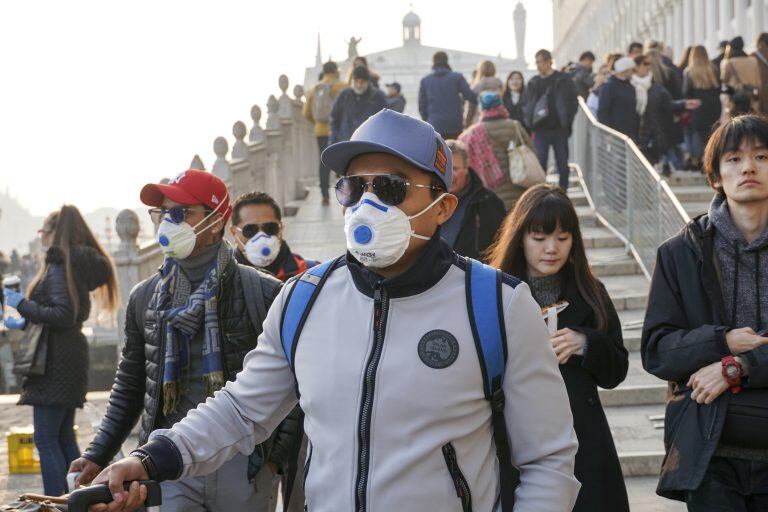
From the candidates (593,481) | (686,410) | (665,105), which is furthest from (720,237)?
(665,105)

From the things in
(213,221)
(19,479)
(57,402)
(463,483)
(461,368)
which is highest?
(213,221)

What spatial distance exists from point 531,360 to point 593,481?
6.52 feet

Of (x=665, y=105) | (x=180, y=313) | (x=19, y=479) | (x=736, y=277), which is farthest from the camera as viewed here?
(x=665, y=105)

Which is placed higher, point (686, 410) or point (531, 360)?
point (531, 360)

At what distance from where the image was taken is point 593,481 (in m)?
5.12

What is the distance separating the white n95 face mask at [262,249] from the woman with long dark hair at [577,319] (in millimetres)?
1479

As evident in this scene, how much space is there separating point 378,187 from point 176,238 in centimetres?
207

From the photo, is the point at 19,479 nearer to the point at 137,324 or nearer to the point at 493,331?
the point at 137,324

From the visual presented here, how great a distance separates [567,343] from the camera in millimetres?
5266

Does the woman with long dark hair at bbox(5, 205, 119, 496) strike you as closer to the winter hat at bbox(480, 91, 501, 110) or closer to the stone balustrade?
the stone balustrade

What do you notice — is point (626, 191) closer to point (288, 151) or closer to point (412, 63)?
point (288, 151)

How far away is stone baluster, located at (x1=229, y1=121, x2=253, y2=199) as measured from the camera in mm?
17953

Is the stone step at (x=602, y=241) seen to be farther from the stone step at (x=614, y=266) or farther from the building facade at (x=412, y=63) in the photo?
the building facade at (x=412, y=63)

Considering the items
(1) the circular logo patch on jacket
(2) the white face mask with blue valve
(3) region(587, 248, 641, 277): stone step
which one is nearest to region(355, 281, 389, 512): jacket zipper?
(1) the circular logo patch on jacket
